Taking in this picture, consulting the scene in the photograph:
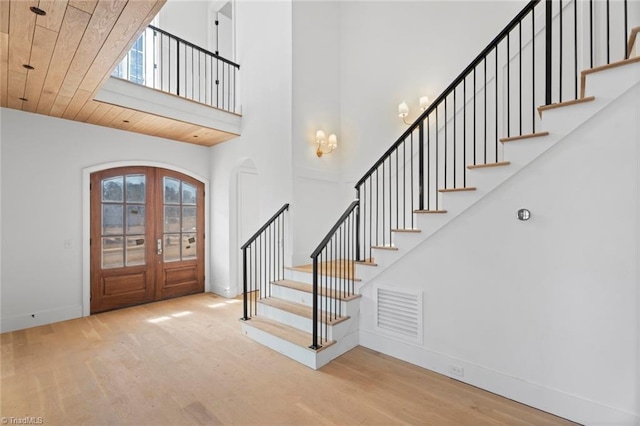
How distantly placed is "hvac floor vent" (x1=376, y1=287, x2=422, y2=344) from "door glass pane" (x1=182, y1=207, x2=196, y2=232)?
4079mm

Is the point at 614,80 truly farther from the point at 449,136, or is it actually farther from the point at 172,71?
the point at 172,71

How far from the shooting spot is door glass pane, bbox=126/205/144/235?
506cm

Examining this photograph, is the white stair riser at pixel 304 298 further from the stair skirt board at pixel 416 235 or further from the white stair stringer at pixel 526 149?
the white stair stringer at pixel 526 149

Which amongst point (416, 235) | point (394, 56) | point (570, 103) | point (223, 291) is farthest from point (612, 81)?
point (223, 291)

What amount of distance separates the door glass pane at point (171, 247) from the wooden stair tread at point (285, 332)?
252 centimetres

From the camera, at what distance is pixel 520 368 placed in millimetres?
2457

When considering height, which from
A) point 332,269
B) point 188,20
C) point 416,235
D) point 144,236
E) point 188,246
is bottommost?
point 332,269

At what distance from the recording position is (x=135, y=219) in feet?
16.8

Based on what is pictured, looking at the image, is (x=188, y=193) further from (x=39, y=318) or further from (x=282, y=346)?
(x=282, y=346)

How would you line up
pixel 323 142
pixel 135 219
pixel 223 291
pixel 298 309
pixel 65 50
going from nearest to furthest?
1. pixel 65 50
2. pixel 298 309
3. pixel 323 142
4. pixel 135 219
5. pixel 223 291

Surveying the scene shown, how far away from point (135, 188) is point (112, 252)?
113cm

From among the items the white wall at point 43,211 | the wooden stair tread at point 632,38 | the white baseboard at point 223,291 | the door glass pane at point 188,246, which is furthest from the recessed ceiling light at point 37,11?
the white baseboard at point 223,291

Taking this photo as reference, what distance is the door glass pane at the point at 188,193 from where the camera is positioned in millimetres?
5742

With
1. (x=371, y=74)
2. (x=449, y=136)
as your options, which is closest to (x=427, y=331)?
(x=449, y=136)
